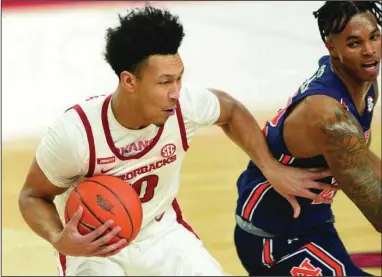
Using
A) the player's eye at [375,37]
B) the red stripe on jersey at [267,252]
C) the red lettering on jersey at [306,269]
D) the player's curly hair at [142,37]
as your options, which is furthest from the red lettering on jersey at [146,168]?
the player's eye at [375,37]

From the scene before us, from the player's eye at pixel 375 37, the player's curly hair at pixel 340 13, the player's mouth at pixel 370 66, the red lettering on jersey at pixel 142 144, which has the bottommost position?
the red lettering on jersey at pixel 142 144

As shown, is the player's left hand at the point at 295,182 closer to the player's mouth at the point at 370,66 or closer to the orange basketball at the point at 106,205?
the player's mouth at the point at 370,66

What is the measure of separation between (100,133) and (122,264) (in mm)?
543

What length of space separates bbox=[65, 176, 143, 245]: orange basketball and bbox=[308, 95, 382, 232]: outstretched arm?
0.68 meters

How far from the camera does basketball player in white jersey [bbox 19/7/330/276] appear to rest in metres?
2.70

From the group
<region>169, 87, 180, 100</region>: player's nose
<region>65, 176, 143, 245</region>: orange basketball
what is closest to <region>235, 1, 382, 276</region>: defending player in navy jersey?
<region>169, 87, 180, 100</region>: player's nose

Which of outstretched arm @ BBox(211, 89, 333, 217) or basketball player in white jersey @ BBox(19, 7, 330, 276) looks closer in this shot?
basketball player in white jersey @ BBox(19, 7, 330, 276)

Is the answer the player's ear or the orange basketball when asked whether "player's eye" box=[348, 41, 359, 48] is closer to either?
the player's ear

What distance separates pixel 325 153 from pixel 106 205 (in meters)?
0.78

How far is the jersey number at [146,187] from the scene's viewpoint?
9.64 feet

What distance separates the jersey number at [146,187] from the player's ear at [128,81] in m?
0.38

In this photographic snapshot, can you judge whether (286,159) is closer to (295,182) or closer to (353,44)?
(295,182)

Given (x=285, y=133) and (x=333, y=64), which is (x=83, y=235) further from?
(x=333, y=64)

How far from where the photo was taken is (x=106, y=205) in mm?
2684
